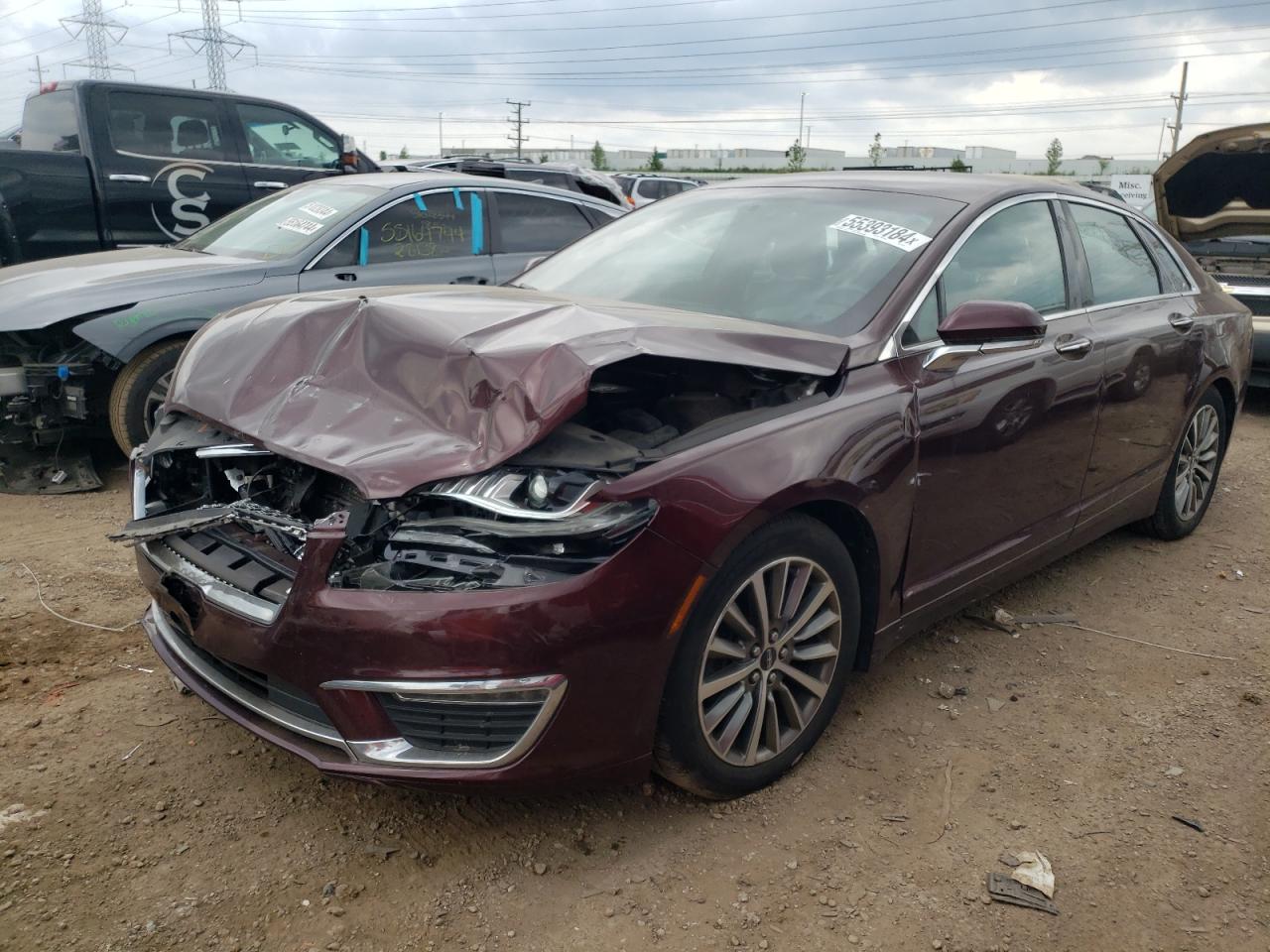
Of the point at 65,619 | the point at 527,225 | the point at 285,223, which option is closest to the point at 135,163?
the point at 285,223

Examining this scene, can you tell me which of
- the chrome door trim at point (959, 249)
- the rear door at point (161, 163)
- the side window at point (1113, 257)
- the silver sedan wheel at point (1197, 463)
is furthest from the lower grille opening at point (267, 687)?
the rear door at point (161, 163)

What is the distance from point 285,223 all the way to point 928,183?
403 centimetres

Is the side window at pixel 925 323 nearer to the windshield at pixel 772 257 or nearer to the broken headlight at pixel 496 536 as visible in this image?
the windshield at pixel 772 257

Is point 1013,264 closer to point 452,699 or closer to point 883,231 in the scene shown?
point 883,231

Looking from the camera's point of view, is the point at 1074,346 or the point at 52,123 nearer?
the point at 1074,346

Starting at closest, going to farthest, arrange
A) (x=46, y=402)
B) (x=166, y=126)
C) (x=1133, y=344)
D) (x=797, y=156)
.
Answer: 1. (x=1133, y=344)
2. (x=46, y=402)
3. (x=166, y=126)
4. (x=797, y=156)

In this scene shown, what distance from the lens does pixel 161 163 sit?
759 centimetres

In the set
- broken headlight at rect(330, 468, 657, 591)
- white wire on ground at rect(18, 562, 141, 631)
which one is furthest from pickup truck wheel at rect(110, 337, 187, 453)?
broken headlight at rect(330, 468, 657, 591)

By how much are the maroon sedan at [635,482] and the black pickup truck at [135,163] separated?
492 cm

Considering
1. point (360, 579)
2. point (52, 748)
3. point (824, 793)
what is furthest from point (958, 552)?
point (52, 748)

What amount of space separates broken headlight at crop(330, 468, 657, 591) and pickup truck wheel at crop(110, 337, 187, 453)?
3403mm

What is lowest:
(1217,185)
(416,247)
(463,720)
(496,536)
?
(463,720)

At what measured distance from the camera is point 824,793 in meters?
2.82

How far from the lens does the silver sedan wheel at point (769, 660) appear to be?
2.56 meters
